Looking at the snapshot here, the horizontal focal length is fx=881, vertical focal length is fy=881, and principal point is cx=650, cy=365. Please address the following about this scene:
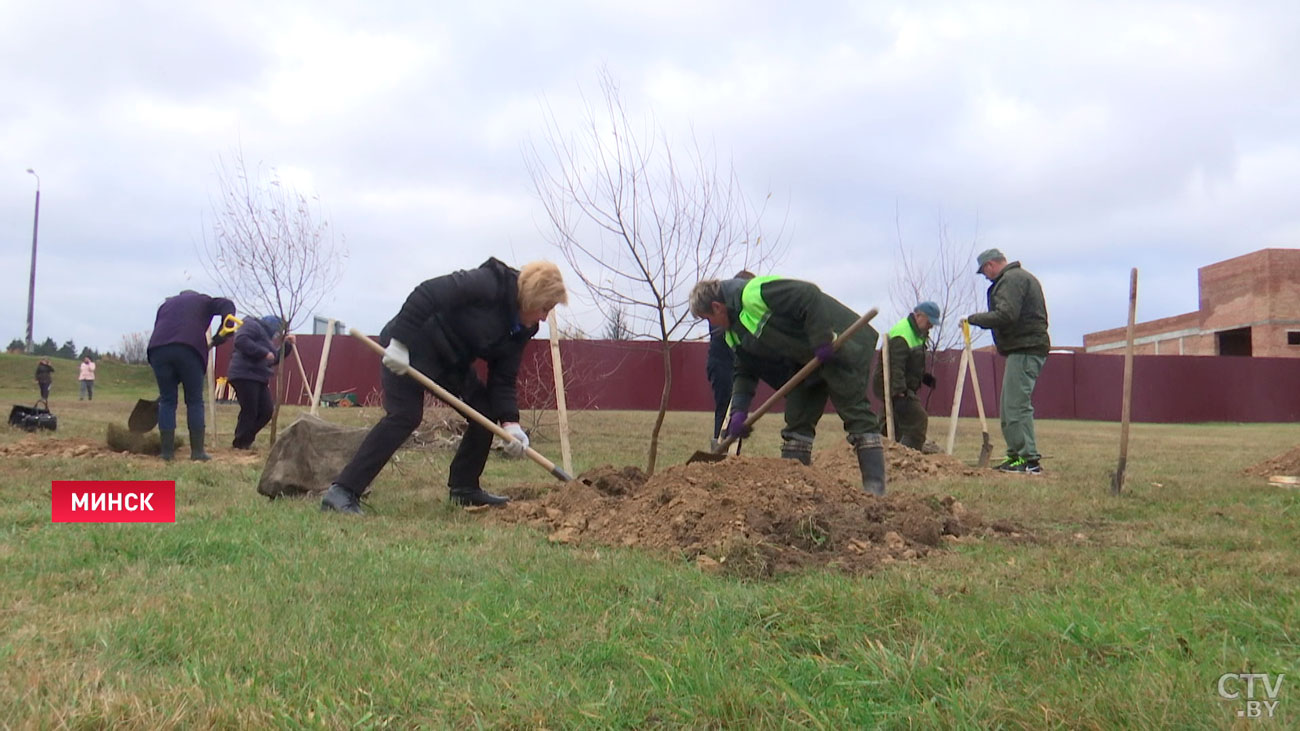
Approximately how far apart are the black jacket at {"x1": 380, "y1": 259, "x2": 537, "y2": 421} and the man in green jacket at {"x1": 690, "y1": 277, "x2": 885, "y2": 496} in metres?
1.09

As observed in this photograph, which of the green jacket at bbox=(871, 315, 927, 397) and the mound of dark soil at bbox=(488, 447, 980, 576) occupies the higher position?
the green jacket at bbox=(871, 315, 927, 397)

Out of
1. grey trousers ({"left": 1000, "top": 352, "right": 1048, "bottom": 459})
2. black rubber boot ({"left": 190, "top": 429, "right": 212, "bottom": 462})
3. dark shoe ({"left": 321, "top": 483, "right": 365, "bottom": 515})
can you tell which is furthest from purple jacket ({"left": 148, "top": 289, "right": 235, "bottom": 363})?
grey trousers ({"left": 1000, "top": 352, "right": 1048, "bottom": 459})

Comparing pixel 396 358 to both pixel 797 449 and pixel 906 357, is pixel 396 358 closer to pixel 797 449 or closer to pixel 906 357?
pixel 797 449

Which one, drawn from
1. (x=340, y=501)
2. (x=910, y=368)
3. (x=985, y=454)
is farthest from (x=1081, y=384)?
(x=340, y=501)

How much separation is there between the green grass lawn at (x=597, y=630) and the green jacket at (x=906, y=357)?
4285mm

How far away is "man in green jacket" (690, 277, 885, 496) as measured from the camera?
193 inches

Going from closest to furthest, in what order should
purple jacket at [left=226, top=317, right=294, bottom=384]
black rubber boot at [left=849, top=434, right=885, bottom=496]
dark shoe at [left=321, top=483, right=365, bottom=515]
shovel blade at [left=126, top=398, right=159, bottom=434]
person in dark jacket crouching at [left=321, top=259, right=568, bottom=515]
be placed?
1. dark shoe at [left=321, top=483, right=365, bottom=515]
2. person in dark jacket crouching at [left=321, top=259, right=568, bottom=515]
3. black rubber boot at [left=849, top=434, right=885, bottom=496]
4. shovel blade at [left=126, top=398, right=159, bottom=434]
5. purple jacket at [left=226, top=317, right=294, bottom=384]

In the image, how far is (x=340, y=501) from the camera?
4.44 m

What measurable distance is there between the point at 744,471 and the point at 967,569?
1431mm

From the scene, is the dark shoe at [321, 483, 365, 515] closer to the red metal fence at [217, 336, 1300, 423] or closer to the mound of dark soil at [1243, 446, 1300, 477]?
the mound of dark soil at [1243, 446, 1300, 477]

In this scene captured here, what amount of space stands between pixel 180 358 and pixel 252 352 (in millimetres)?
1256

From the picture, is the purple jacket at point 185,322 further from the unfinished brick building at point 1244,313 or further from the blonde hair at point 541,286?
the unfinished brick building at point 1244,313

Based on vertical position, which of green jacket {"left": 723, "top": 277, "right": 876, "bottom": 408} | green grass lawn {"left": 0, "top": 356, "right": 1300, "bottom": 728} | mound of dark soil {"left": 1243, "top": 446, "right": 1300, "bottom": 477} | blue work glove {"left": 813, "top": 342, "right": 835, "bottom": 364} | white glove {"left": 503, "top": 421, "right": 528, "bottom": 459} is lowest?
green grass lawn {"left": 0, "top": 356, "right": 1300, "bottom": 728}

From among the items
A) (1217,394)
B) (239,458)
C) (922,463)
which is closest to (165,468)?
(239,458)
